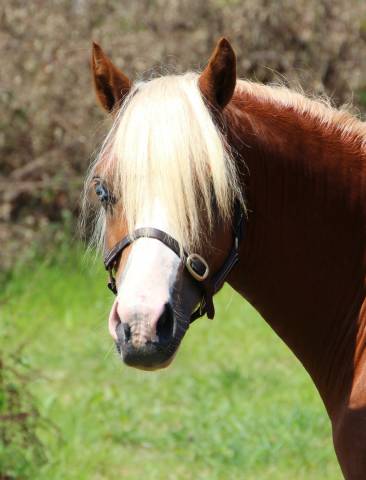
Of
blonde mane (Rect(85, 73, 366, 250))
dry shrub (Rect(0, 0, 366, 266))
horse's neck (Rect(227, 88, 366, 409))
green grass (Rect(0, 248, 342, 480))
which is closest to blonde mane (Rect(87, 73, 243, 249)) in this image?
blonde mane (Rect(85, 73, 366, 250))

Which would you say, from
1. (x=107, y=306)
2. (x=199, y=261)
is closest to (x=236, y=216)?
(x=199, y=261)

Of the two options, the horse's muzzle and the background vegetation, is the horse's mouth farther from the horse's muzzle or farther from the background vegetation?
the background vegetation

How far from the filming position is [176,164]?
8.13ft

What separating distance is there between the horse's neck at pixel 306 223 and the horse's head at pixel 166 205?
0.15m

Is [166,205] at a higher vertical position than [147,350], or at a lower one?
higher

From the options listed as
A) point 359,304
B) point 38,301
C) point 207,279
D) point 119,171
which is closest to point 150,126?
point 119,171

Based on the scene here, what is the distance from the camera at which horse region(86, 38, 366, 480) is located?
243 cm

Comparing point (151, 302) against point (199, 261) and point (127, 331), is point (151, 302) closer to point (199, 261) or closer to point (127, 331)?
point (127, 331)

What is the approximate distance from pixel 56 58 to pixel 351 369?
6.38 metres

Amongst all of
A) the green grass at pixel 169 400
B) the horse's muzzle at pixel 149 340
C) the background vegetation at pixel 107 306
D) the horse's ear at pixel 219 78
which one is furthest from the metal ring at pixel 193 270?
the green grass at pixel 169 400

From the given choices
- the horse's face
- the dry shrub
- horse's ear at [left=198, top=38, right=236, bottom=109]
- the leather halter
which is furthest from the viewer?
the dry shrub

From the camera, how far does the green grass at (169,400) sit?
484 centimetres

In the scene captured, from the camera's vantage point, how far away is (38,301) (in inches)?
303

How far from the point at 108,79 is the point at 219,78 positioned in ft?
1.21
